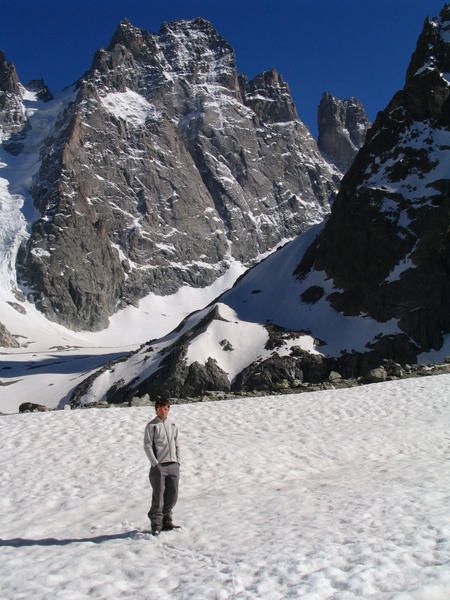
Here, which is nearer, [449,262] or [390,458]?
[390,458]

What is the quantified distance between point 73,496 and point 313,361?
2385 inches

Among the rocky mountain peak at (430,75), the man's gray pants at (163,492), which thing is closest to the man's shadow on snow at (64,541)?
the man's gray pants at (163,492)

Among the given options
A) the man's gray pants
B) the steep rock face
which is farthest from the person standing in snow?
the steep rock face

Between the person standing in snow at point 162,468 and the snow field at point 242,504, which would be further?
the person standing in snow at point 162,468

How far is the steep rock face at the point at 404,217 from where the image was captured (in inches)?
2960

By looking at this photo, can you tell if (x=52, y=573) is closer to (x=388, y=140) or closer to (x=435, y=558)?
(x=435, y=558)

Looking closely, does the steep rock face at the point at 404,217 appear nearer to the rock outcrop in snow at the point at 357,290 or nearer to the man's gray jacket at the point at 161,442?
the rock outcrop in snow at the point at 357,290

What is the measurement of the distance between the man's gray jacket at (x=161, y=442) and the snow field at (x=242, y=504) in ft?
4.00

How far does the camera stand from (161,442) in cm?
1065

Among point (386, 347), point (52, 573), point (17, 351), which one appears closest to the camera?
point (52, 573)

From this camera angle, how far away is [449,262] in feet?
249

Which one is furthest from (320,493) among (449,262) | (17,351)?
(17,351)

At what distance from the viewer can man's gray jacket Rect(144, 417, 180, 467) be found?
1060 centimetres


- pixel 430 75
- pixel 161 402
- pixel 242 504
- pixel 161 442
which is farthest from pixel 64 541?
pixel 430 75
